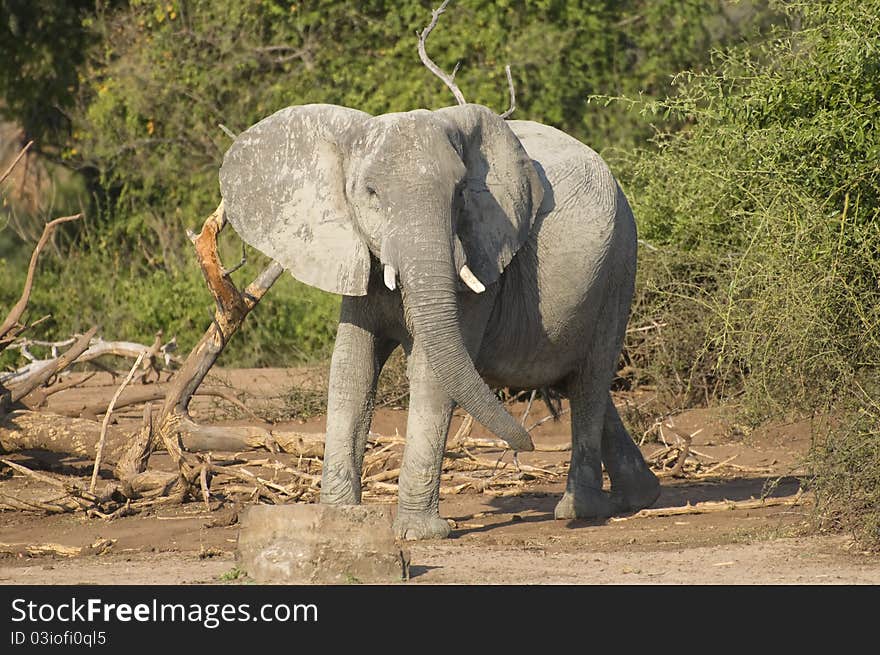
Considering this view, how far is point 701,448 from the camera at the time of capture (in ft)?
36.7

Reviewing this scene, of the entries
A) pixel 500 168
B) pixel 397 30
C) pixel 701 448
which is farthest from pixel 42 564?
pixel 397 30

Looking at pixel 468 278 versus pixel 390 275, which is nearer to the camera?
pixel 390 275

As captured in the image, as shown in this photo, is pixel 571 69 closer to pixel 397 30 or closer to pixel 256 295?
pixel 397 30

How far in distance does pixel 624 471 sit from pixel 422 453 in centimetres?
182

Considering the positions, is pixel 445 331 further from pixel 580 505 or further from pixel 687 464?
pixel 687 464

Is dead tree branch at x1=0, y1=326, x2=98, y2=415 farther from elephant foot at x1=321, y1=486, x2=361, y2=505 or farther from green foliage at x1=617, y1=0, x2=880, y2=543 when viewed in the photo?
green foliage at x1=617, y1=0, x2=880, y2=543

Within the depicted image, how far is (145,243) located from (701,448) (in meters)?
10.1

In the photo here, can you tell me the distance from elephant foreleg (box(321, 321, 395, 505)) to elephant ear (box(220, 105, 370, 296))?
339 millimetres

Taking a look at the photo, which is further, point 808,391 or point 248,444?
point 248,444

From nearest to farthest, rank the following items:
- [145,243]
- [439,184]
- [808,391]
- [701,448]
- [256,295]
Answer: [439,184] → [808,391] → [256,295] → [701,448] → [145,243]

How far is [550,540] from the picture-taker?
7.74 meters

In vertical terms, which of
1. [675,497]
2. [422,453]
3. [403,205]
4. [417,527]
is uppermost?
[403,205]

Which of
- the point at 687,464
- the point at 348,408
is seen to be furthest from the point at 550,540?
the point at 687,464

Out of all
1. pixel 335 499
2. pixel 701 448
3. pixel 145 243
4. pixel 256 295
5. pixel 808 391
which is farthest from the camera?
pixel 145 243
